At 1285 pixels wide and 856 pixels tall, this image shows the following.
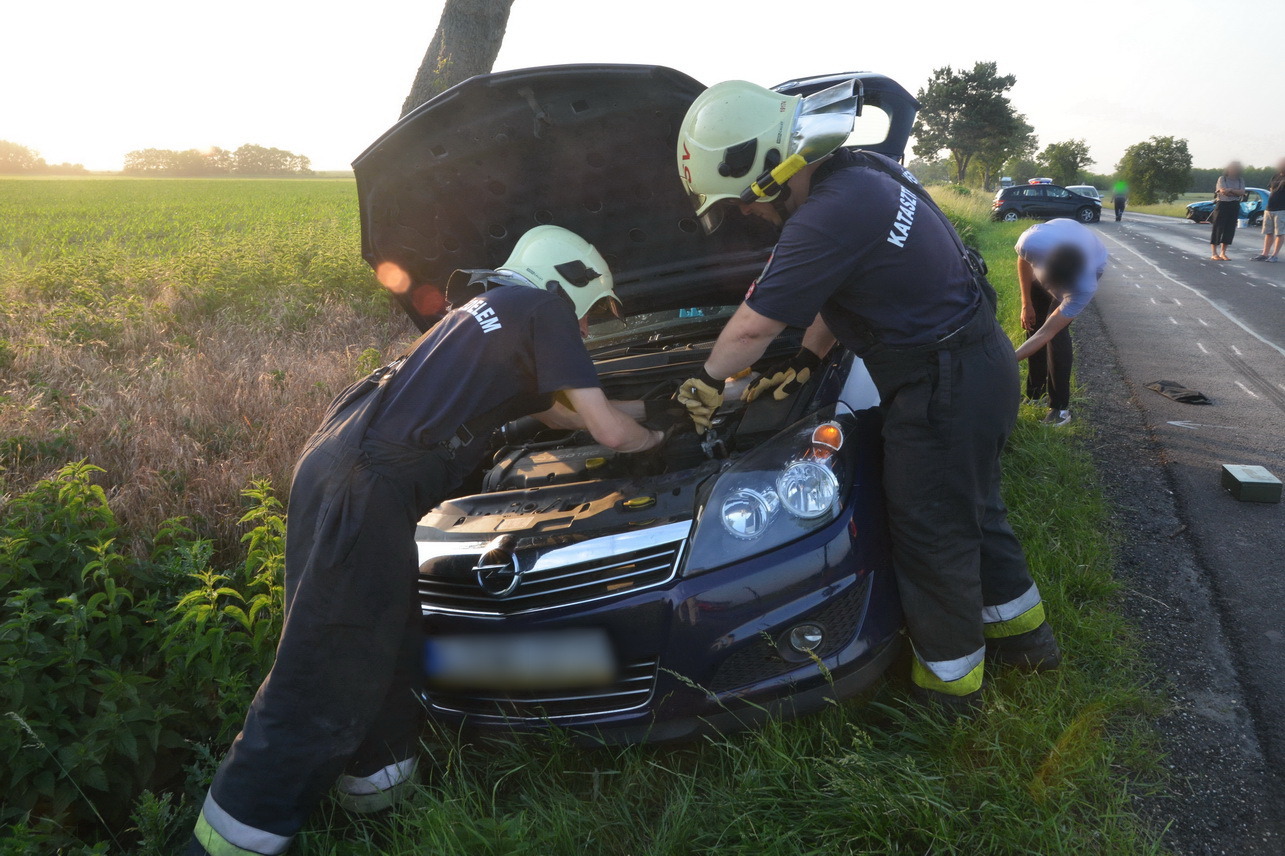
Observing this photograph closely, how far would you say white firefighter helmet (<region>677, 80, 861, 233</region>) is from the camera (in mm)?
2160

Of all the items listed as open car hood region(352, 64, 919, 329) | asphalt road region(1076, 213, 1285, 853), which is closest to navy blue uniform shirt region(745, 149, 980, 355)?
open car hood region(352, 64, 919, 329)

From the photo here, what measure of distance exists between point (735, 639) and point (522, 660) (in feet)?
1.91

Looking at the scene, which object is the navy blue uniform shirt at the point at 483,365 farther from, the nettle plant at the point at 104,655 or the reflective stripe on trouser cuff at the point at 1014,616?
the reflective stripe on trouser cuff at the point at 1014,616

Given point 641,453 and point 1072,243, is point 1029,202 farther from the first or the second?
point 641,453

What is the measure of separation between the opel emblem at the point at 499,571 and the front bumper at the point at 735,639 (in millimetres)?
80

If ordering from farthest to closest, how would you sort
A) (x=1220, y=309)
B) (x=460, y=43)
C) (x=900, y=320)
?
(x=1220, y=309) < (x=460, y=43) < (x=900, y=320)

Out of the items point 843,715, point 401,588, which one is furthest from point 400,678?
point 843,715

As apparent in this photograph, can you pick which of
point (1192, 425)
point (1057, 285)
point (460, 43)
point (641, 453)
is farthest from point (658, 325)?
point (460, 43)

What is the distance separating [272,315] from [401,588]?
5.52 metres

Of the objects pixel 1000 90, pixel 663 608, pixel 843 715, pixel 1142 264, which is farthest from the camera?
pixel 1000 90

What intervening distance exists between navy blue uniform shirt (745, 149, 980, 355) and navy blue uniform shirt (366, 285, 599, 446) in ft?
1.75

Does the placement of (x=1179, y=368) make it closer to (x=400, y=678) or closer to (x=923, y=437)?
(x=923, y=437)

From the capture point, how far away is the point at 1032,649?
8.09ft

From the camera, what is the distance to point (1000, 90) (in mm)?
51781
